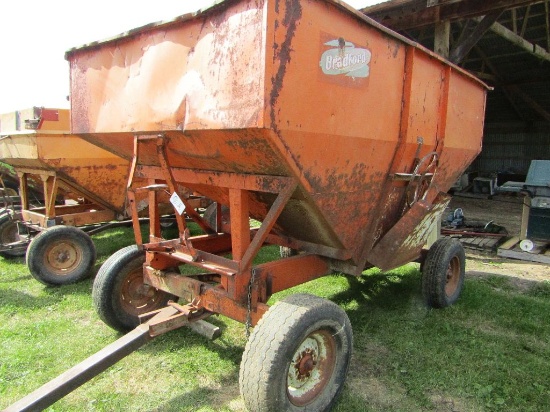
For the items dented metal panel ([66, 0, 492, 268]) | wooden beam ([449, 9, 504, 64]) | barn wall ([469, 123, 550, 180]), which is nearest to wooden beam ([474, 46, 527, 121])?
barn wall ([469, 123, 550, 180])

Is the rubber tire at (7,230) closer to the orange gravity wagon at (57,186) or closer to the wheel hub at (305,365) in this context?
the orange gravity wagon at (57,186)

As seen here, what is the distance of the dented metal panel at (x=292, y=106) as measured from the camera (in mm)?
2262

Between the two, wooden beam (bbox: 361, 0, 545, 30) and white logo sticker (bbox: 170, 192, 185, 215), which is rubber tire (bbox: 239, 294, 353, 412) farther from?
wooden beam (bbox: 361, 0, 545, 30)

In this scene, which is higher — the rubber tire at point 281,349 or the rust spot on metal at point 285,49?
the rust spot on metal at point 285,49

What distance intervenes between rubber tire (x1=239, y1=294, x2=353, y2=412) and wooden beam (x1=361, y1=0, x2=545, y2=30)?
514 cm

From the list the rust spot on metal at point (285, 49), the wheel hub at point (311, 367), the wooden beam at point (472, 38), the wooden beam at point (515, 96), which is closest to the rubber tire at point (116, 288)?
the wheel hub at point (311, 367)

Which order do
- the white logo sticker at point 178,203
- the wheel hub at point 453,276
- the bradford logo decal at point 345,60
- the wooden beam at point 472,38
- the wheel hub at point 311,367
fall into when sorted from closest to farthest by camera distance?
1. the bradford logo decal at point 345,60
2. the wheel hub at point 311,367
3. the white logo sticker at point 178,203
4. the wheel hub at point 453,276
5. the wooden beam at point 472,38

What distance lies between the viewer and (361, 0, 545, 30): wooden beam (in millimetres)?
5746

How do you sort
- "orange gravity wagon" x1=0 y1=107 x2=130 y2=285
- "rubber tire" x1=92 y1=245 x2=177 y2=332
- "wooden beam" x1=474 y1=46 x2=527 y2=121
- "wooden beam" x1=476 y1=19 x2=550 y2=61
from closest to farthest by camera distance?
"rubber tire" x1=92 y1=245 x2=177 y2=332
"orange gravity wagon" x1=0 y1=107 x2=130 y2=285
"wooden beam" x1=476 y1=19 x2=550 y2=61
"wooden beam" x1=474 y1=46 x2=527 y2=121

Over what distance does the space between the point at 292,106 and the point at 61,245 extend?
13.4 ft

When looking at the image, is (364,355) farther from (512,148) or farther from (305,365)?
(512,148)

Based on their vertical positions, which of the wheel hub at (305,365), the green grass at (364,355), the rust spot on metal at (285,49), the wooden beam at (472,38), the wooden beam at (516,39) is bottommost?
the green grass at (364,355)

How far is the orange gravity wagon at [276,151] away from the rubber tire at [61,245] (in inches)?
70.1

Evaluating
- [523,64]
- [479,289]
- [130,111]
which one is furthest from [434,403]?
[523,64]
